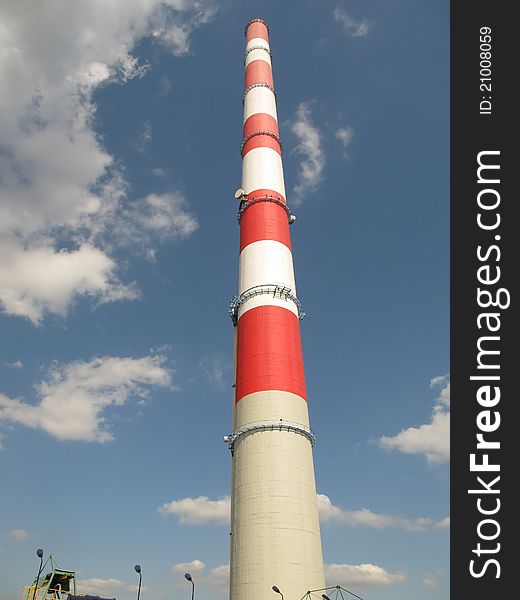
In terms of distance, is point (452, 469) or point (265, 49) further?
point (265, 49)

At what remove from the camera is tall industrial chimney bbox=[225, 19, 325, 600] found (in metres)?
27.9

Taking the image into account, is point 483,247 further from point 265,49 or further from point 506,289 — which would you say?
point 265,49

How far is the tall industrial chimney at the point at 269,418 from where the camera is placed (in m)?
27.9

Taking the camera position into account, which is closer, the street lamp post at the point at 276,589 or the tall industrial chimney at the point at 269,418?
the street lamp post at the point at 276,589

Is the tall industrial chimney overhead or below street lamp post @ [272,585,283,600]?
overhead

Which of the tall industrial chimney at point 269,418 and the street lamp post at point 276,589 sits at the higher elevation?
the tall industrial chimney at point 269,418

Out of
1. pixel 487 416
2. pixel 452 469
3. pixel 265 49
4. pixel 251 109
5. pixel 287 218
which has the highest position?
pixel 265 49

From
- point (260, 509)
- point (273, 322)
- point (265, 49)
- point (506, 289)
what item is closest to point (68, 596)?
point (260, 509)

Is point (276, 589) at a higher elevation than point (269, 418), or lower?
lower

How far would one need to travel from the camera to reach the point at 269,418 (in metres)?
31.3

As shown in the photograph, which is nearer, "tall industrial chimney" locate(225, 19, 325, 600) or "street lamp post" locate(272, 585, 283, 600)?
"street lamp post" locate(272, 585, 283, 600)

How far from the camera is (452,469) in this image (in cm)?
2147

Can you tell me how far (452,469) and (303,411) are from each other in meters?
12.6

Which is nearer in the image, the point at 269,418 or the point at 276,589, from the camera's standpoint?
the point at 276,589
